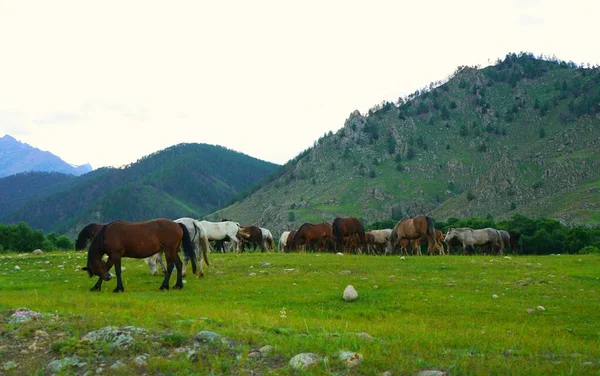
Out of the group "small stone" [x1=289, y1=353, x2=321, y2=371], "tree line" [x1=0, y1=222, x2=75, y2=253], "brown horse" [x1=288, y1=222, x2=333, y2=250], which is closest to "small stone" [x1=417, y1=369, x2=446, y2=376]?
"small stone" [x1=289, y1=353, x2=321, y2=371]

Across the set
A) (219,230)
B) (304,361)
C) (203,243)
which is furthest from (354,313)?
(219,230)

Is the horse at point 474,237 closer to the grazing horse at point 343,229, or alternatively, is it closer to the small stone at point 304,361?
the grazing horse at point 343,229

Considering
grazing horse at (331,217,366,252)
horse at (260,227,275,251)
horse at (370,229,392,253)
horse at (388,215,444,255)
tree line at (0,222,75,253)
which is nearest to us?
horse at (388,215,444,255)

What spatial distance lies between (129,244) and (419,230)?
22.5 m

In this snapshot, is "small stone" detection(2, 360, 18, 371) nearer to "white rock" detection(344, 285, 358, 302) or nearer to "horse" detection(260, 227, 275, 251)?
"white rock" detection(344, 285, 358, 302)

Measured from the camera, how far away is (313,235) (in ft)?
119

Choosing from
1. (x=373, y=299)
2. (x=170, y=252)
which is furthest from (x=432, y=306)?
(x=170, y=252)

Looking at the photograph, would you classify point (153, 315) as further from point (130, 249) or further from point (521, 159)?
point (521, 159)

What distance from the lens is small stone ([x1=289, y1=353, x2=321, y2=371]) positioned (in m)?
6.99

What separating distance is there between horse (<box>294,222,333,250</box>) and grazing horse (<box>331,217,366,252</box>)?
0.68 meters

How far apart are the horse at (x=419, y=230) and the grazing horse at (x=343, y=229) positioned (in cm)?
263

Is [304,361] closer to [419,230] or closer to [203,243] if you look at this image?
[203,243]

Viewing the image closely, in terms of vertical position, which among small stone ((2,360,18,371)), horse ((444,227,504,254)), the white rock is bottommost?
small stone ((2,360,18,371))

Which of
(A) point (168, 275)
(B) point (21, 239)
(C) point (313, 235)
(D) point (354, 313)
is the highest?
(B) point (21, 239)
